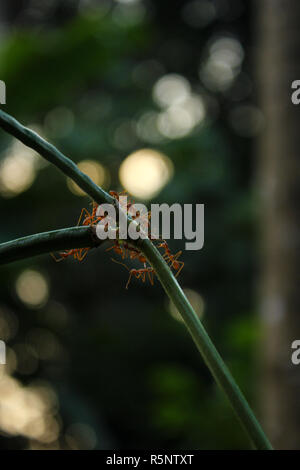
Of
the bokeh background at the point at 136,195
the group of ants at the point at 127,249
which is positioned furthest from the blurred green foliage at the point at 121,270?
the group of ants at the point at 127,249

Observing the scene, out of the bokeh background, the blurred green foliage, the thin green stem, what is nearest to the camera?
the thin green stem

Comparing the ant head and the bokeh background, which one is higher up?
the bokeh background

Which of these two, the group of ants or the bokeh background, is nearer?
the group of ants

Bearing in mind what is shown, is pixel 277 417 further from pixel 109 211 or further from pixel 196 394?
pixel 109 211

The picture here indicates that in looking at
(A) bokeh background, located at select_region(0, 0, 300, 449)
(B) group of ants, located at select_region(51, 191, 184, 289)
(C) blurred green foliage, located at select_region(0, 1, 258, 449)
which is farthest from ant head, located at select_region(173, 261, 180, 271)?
(C) blurred green foliage, located at select_region(0, 1, 258, 449)

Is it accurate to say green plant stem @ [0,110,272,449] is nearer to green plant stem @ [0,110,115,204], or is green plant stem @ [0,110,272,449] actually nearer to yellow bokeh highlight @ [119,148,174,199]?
green plant stem @ [0,110,115,204]

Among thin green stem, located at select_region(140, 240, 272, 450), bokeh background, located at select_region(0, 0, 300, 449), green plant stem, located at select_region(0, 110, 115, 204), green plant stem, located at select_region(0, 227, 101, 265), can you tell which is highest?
bokeh background, located at select_region(0, 0, 300, 449)

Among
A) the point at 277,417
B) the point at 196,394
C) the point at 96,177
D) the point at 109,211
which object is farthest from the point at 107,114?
the point at 109,211
